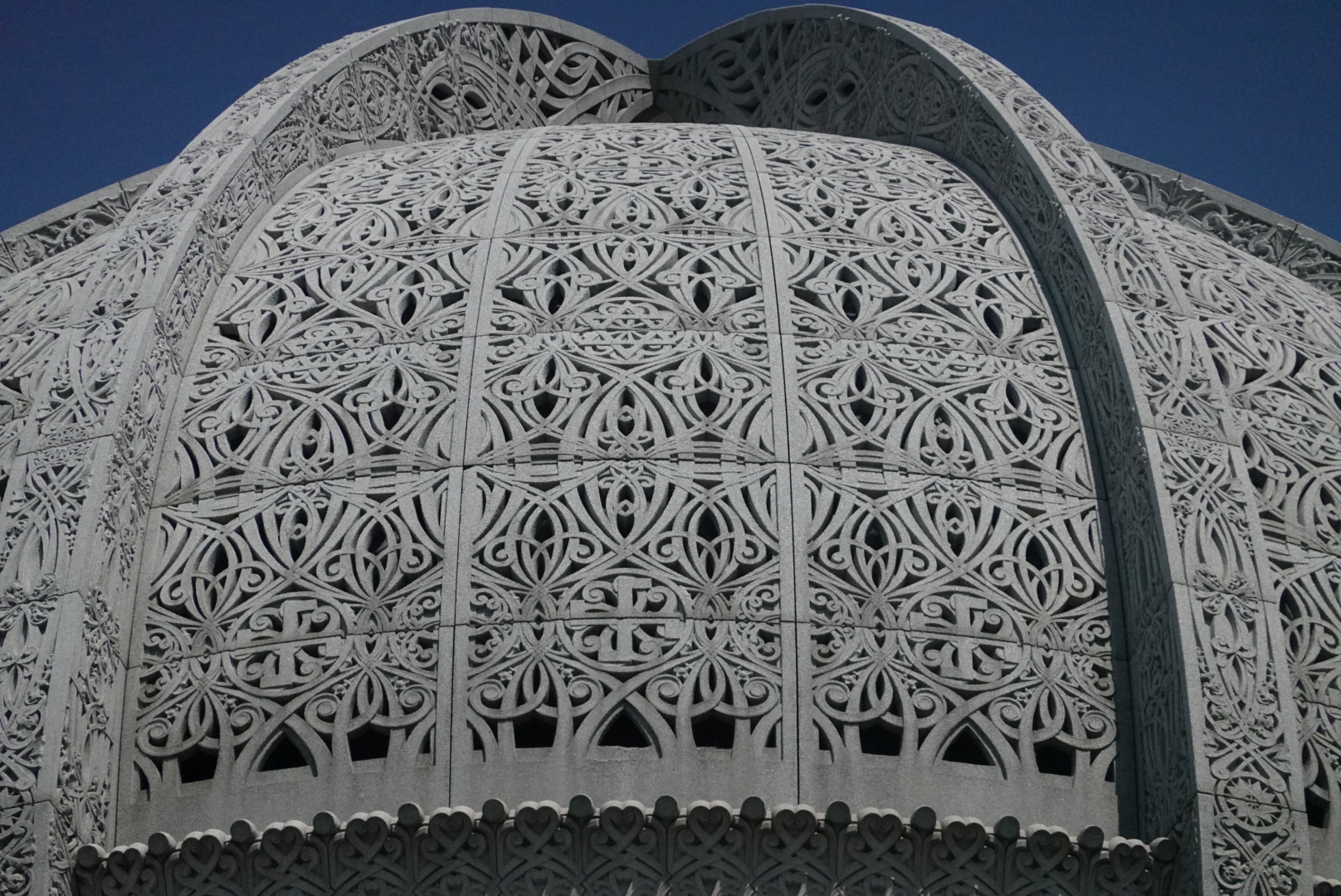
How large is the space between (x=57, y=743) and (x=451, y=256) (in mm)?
4740

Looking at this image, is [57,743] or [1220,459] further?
[1220,459]

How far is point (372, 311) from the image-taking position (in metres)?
14.3

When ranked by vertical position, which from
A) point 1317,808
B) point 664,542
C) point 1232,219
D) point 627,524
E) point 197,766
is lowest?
point 1317,808

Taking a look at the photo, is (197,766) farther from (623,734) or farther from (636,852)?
(636,852)

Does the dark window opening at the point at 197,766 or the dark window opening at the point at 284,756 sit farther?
the dark window opening at the point at 197,766

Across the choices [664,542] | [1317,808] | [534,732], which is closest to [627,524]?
[664,542]

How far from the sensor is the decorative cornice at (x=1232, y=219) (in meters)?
17.4

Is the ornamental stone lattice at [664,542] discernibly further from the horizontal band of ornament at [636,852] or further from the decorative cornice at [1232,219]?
the decorative cornice at [1232,219]

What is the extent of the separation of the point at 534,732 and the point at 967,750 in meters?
2.57

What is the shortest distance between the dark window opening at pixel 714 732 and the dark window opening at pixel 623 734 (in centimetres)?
31

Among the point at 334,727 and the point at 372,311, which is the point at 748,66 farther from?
the point at 334,727

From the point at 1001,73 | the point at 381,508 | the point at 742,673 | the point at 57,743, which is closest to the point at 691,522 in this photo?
the point at 742,673

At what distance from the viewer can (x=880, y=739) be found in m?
12.1

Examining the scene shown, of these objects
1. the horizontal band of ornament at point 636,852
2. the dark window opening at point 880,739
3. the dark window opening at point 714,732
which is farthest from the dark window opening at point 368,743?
the dark window opening at point 880,739
